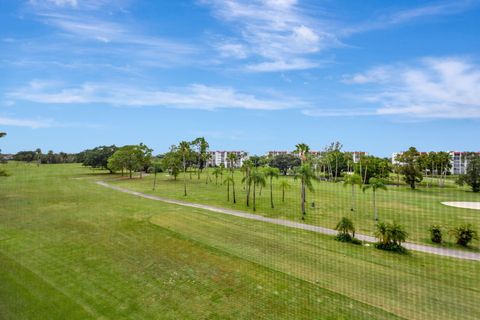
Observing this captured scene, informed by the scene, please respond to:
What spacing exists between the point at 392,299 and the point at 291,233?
8.30 m

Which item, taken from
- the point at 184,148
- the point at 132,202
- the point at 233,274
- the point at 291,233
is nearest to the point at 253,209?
the point at 291,233

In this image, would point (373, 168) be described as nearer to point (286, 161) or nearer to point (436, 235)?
point (286, 161)

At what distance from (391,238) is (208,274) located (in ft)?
34.3

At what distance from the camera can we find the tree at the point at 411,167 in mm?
44266

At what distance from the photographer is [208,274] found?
12250mm

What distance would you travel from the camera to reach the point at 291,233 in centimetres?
1847

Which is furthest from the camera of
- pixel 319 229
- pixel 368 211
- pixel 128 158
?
pixel 128 158

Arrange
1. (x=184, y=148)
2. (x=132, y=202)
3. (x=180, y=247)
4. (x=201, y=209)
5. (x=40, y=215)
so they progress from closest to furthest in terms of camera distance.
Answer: (x=180, y=247), (x=40, y=215), (x=201, y=209), (x=132, y=202), (x=184, y=148)

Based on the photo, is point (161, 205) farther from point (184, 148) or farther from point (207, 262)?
point (184, 148)

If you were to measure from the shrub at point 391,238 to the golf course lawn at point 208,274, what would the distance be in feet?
2.57

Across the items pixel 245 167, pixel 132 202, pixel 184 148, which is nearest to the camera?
pixel 132 202

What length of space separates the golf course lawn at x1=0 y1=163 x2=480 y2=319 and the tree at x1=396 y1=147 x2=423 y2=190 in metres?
28.2

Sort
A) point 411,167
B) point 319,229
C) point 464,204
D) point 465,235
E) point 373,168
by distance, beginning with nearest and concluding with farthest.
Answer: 1. point 465,235
2. point 319,229
3. point 464,204
4. point 411,167
5. point 373,168

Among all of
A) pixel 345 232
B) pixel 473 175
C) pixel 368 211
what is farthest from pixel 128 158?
pixel 473 175
